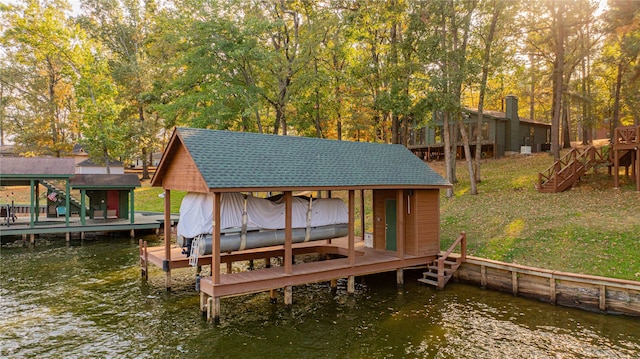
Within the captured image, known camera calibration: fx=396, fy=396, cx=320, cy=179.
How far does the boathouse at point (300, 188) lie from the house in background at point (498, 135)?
1971 cm

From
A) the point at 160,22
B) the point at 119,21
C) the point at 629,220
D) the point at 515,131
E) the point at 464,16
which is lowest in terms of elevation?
the point at 629,220

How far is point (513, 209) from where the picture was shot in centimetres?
1945

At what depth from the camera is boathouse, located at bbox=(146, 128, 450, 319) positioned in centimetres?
1134

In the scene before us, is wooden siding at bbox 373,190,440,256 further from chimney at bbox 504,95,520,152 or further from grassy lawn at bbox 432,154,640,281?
chimney at bbox 504,95,520,152

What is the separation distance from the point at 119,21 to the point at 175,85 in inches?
1016

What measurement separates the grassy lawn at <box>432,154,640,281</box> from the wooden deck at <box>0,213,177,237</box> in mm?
18430

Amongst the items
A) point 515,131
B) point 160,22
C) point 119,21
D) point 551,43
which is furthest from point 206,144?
point 119,21

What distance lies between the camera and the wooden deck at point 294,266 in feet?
37.4

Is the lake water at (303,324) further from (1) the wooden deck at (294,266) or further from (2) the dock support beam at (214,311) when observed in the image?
(1) the wooden deck at (294,266)

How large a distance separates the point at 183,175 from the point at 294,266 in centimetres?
472

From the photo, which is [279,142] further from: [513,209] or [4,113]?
[4,113]

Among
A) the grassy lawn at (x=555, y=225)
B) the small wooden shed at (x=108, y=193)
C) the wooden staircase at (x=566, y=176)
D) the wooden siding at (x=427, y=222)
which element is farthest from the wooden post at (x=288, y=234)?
the small wooden shed at (x=108, y=193)

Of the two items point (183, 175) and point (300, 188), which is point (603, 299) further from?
point (183, 175)

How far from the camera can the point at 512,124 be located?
3647 cm
